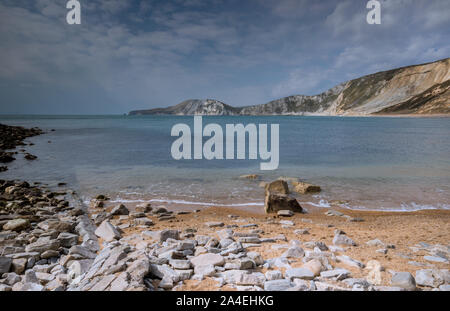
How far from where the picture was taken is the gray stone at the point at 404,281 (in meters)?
4.11

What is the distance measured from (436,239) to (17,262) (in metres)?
9.86

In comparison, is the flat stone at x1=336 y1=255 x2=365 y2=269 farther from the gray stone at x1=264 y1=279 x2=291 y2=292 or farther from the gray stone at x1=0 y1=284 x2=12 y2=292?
the gray stone at x1=0 y1=284 x2=12 y2=292

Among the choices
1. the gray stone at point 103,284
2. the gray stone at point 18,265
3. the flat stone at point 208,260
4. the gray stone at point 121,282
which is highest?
the gray stone at point 121,282

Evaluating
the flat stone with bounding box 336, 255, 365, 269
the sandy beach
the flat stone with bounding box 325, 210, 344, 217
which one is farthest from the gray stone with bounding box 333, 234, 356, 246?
the flat stone with bounding box 325, 210, 344, 217

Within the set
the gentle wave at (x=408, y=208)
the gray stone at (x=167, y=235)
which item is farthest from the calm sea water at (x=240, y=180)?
the gray stone at (x=167, y=235)

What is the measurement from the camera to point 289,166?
18.2 metres

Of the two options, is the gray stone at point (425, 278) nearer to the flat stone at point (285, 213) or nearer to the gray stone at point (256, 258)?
the gray stone at point (256, 258)

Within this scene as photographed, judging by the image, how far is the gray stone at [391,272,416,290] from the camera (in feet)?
13.5

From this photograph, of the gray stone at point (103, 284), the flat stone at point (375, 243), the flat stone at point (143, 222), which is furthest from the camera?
the flat stone at point (143, 222)

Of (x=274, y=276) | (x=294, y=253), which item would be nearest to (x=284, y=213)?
(x=294, y=253)
